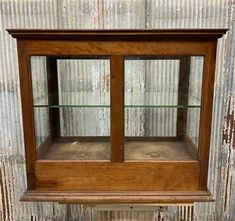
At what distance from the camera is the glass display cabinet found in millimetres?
627

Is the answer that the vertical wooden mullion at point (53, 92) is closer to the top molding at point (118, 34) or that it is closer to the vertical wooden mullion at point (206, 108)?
the top molding at point (118, 34)

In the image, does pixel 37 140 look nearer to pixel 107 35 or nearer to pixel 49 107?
pixel 49 107

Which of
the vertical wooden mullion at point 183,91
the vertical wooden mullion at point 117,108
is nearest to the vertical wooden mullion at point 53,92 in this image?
the vertical wooden mullion at point 117,108

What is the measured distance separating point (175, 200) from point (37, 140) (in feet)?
1.27

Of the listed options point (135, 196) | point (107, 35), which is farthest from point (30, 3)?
point (135, 196)

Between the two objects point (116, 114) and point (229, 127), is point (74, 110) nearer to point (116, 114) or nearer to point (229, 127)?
point (116, 114)

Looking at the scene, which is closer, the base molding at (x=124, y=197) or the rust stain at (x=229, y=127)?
the base molding at (x=124, y=197)

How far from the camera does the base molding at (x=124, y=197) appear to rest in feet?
2.22

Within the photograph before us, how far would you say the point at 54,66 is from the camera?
0.73 metres

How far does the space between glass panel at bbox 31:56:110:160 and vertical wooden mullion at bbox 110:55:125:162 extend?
0.09ft

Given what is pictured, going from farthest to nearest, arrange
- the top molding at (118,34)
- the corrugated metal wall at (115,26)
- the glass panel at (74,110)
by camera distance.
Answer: the corrugated metal wall at (115,26) → the glass panel at (74,110) → the top molding at (118,34)

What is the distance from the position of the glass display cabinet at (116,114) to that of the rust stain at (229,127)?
24cm

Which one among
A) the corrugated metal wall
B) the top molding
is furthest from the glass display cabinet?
the corrugated metal wall

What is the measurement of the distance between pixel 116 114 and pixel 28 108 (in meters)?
0.22
